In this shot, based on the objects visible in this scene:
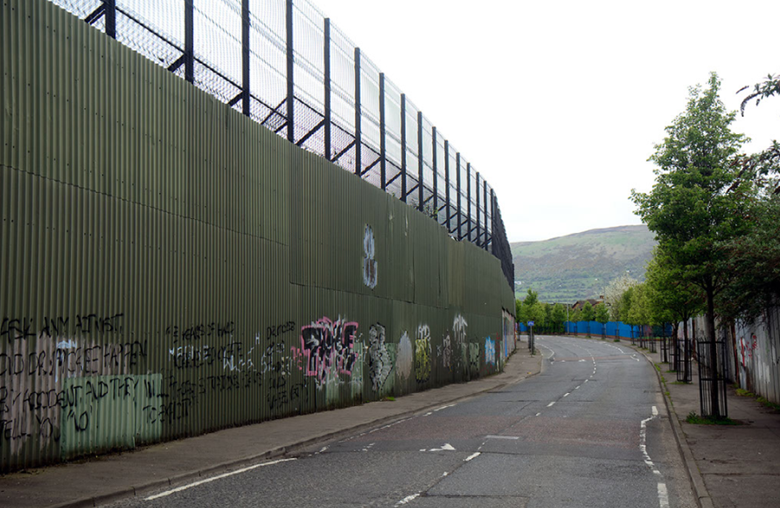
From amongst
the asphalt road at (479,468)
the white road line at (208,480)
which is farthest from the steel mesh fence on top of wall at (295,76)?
the asphalt road at (479,468)

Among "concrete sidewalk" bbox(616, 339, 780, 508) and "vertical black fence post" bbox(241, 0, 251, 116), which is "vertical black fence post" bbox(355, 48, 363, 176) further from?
"concrete sidewalk" bbox(616, 339, 780, 508)

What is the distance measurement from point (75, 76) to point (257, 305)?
7.02 meters

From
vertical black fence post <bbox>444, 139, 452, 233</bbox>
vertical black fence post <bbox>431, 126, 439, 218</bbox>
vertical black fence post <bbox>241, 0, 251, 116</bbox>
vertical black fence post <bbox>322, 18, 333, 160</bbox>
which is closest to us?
vertical black fence post <bbox>241, 0, 251, 116</bbox>

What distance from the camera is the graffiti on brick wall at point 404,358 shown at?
26548mm

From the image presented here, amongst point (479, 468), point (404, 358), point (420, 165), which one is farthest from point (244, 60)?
point (420, 165)

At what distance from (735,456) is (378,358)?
13.8m

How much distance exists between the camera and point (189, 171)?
14414 millimetres

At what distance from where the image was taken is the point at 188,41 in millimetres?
14867

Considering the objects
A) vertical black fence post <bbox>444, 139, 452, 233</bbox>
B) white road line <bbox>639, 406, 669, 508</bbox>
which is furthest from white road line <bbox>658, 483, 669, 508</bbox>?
vertical black fence post <bbox>444, 139, 452, 233</bbox>

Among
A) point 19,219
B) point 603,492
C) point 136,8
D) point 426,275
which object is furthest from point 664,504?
point 426,275

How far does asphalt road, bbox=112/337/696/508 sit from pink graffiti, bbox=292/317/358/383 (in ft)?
10.0

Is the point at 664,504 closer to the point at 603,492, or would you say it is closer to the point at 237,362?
the point at 603,492

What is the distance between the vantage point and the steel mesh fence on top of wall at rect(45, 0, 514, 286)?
14102 millimetres

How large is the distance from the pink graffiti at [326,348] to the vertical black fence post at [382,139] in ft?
22.1
